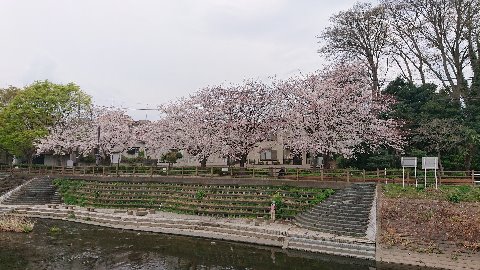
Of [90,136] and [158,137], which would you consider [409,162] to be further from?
[90,136]

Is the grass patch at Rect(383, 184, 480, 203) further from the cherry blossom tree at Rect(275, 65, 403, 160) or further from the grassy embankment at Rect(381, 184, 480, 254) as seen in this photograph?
the cherry blossom tree at Rect(275, 65, 403, 160)

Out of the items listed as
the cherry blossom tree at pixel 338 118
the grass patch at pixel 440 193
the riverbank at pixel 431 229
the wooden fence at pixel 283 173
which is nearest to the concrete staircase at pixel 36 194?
the wooden fence at pixel 283 173

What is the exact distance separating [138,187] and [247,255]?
18408 mm

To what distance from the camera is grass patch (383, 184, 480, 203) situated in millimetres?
23641

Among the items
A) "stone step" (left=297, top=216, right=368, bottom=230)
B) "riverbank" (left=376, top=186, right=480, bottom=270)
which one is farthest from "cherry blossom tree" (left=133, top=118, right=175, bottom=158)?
"riverbank" (left=376, top=186, right=480, bottom=270)

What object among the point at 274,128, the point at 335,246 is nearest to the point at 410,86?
the point at 274,128

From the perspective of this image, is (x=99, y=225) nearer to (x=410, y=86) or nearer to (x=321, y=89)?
(x=321, y=89)

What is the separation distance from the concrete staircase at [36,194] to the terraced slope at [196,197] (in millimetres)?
884

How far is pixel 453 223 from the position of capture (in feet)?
68.4

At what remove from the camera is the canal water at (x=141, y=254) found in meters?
19.8

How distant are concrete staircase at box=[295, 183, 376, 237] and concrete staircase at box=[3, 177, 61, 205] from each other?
25269 mm

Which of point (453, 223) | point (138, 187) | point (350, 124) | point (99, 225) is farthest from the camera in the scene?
point (138, 187)

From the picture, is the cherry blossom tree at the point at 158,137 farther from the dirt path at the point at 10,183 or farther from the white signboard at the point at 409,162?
the white signboard at the point at 409,162

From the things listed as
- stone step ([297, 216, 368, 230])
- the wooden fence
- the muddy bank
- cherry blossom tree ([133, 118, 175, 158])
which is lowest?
the muddy bank
